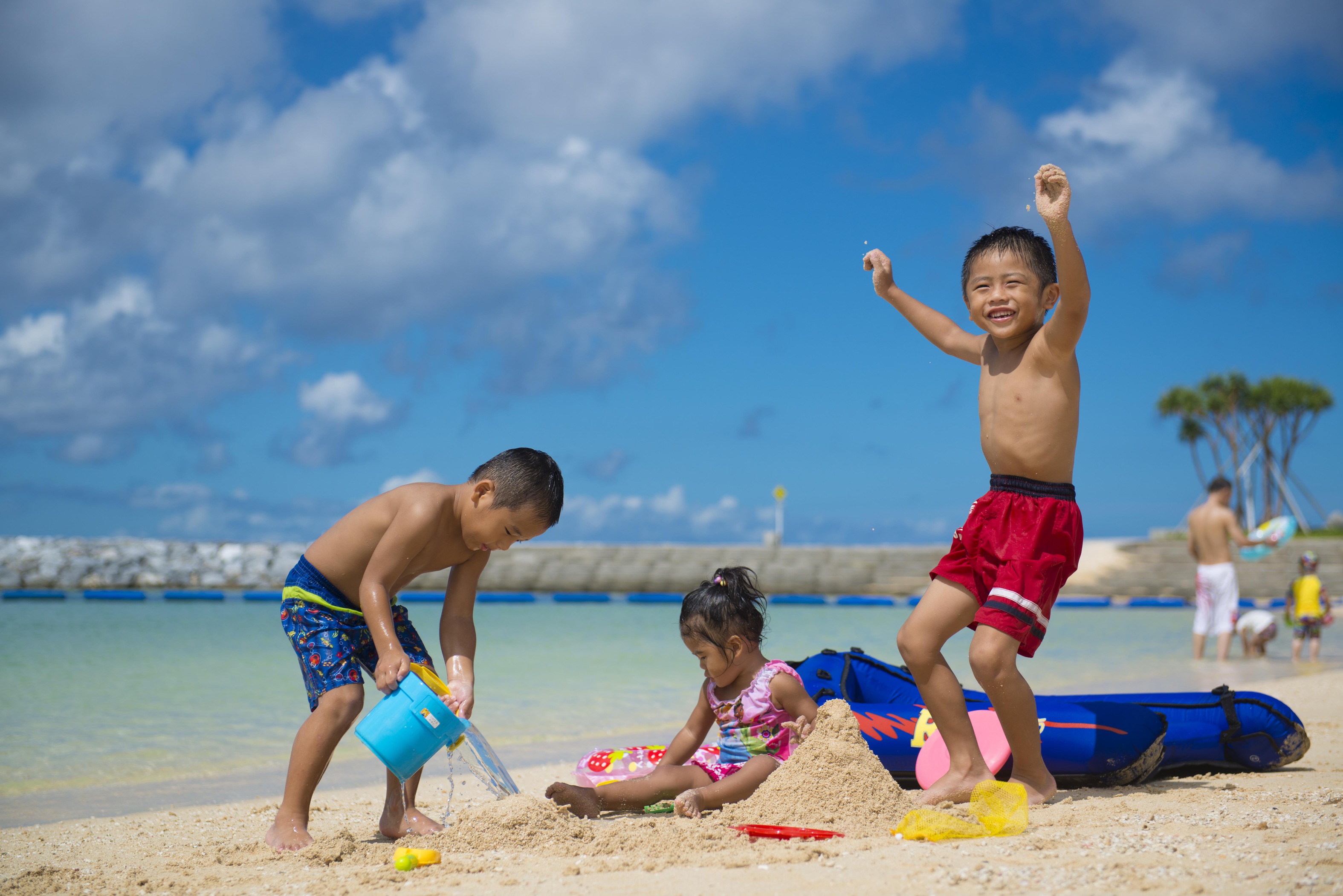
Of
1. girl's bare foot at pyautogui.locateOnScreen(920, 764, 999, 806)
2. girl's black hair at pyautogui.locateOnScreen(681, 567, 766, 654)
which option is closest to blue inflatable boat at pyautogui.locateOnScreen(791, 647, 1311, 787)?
girl's bare foot at pyautogui.locateOnScreen(920, 764, 999, 806)

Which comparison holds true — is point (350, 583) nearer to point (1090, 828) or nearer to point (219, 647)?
point (1090, 828)

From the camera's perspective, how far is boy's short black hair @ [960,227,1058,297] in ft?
11.8

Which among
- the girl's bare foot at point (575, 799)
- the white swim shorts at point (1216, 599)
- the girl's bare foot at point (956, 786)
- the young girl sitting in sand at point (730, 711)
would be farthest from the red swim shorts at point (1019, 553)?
the white swim shorts at point (1216, 599)

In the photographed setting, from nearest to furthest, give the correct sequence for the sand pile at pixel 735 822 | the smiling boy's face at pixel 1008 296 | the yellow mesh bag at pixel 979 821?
the sand pile at pixel 735 822
the yellow mesh bag at pixel 979 821
the smiling boy's face at pixel 1008 296

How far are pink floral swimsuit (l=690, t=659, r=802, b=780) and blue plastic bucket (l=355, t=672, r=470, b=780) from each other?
119cm

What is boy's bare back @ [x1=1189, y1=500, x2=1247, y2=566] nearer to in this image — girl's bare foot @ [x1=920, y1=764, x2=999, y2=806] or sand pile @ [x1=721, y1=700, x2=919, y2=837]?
girl's bare foot @ [x1=920, y1=764, x2=999, y2=806]

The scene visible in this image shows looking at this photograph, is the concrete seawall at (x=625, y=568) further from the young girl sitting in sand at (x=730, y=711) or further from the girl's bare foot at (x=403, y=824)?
the girl's bare foot at (x=403, y=824)

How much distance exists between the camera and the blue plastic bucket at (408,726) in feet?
9.75

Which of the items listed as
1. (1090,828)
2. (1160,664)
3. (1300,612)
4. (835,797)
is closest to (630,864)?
(835,797)

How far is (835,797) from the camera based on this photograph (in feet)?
10.6

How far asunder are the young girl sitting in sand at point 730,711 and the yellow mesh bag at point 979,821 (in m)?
0.66

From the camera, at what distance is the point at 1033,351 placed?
11.4 ft

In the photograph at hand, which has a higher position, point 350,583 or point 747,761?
point 350,583

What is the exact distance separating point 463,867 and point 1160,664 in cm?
844
